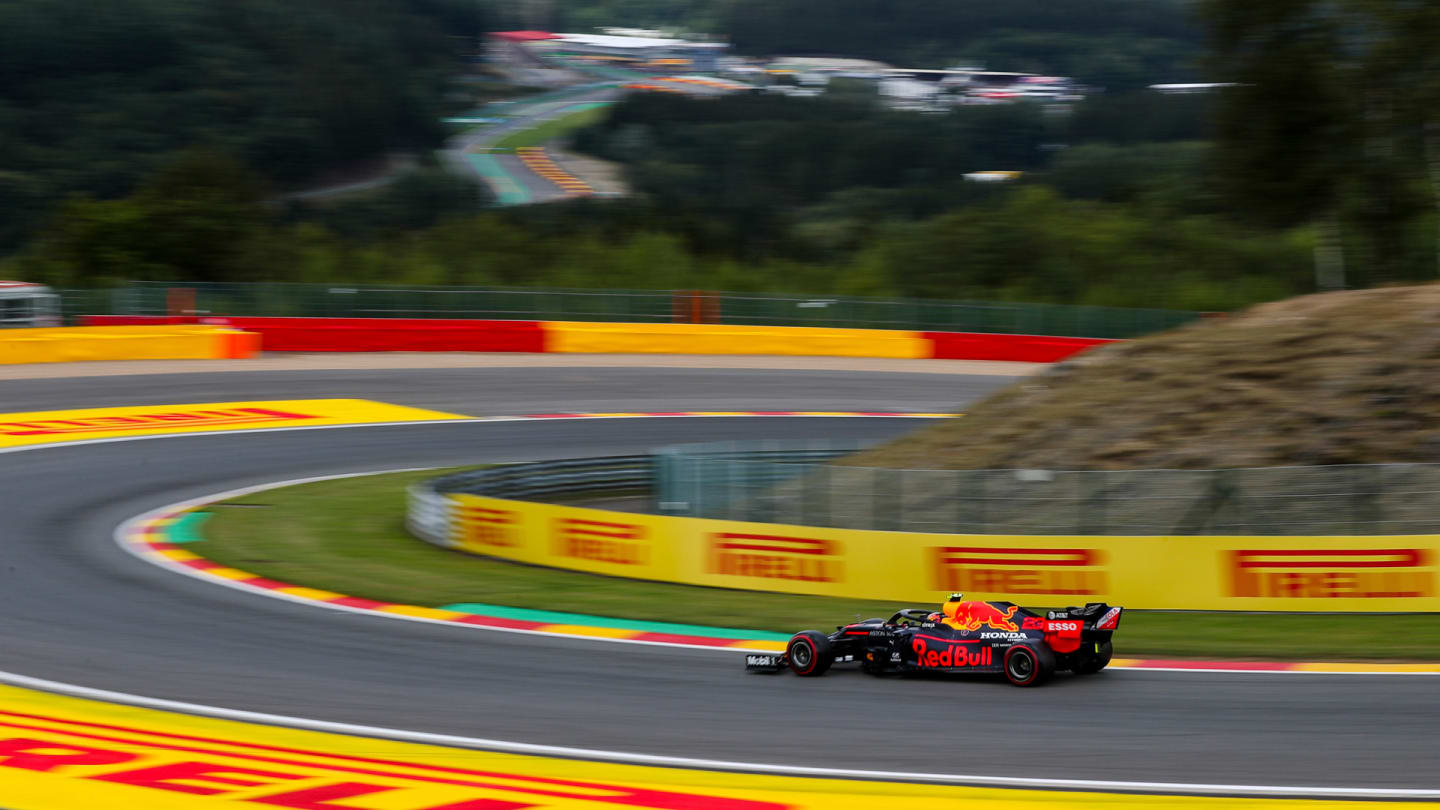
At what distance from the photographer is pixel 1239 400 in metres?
17.3

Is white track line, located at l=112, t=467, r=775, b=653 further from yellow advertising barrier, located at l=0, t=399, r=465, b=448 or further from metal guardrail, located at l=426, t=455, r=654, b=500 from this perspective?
yellow advertising barrier, located at l=0, t=399, r=465, b=448

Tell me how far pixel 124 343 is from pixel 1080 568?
88.2ft

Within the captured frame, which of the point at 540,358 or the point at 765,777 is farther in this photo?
the point at 540,358

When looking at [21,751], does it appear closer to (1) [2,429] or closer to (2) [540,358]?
(1) [2,429]

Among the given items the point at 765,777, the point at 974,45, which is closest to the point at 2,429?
the point at 765,777

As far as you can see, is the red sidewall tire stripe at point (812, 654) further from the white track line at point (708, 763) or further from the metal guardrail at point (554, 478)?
the metal guardrail at point (554, 478)

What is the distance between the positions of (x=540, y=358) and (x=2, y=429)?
13.8m

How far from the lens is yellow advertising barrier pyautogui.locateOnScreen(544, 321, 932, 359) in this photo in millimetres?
39375

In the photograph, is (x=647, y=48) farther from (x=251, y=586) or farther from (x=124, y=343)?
(x=251, y=586)

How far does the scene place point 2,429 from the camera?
26.8 m

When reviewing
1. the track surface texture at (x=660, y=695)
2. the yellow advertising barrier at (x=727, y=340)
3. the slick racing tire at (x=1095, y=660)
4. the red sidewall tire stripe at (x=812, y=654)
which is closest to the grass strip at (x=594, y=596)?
the track surface texture at (x=660, y=695)

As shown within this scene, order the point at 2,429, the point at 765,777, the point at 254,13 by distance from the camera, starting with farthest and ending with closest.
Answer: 1. the point at 254,13
2. the point at 2,429
3. the point at 765,777

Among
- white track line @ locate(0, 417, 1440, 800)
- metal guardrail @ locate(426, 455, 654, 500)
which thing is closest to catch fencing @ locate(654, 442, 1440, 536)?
white track line @ locate(0, 417, 1440, 800)

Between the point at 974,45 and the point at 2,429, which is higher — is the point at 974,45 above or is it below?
above
